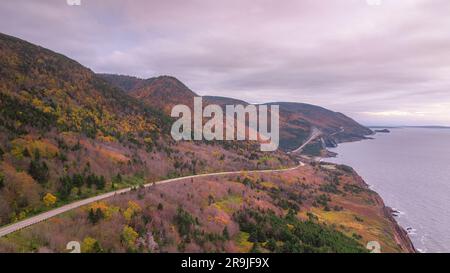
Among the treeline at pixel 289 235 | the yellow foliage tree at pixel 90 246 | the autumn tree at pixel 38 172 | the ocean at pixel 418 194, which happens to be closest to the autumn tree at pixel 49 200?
the autumn tree at pixel 38 172

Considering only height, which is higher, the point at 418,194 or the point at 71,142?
the point at 71,142

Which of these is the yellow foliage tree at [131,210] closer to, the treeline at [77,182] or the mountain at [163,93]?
the treeline at [77,182]

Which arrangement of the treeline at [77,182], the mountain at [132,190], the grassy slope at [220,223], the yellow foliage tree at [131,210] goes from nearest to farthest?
the grassy slope at [220,223], the mountain at [132,190], the yellow foliage tree at [131,210], the treeline at [77,182]

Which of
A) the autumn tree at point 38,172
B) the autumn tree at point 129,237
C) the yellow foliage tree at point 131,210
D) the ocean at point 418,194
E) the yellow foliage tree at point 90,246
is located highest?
the autumn tree at point 38,172

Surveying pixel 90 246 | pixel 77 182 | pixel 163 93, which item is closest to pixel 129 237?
pixel 90 246

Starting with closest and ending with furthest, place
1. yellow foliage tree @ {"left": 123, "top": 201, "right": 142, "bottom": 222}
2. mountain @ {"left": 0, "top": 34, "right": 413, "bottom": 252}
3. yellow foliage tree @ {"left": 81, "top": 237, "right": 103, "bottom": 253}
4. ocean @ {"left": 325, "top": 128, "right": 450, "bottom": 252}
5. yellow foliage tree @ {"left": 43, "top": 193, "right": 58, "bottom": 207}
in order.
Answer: yellow foliage tree @ {"left": 81, "top": 237, "right": 103, "bottom": 253} → mountain @ {"left": 0, "top": 34, "right": 413, "bottom": 252} → yellow foliage tree @ {"left": 43, "top": 193, "right": 58, "bottom": 207} → yellow foliage tree @ {"left": 123, "top": 201, "right": 142, "bottom": 222} → ocean @ {"left": 325, "top": 128, "right": 450, "bottom": 252}

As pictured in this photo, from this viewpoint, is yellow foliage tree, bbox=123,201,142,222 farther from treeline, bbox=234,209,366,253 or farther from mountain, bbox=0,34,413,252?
treeline, bbox=234,209,366,253

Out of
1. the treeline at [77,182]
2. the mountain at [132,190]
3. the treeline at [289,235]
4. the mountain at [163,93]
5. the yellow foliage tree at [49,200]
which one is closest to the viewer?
the mountain at [132,190]

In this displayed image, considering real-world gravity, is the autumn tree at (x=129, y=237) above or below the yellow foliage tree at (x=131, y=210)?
below

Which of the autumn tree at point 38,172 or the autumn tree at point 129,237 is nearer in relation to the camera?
the autumn tree at point 129,237

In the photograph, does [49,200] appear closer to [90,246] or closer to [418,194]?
[90,246]

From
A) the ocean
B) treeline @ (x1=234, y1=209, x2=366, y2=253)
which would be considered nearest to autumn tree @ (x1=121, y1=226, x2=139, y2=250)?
treeline @ (x1=234, y1=209, x2=366, y2=253)
